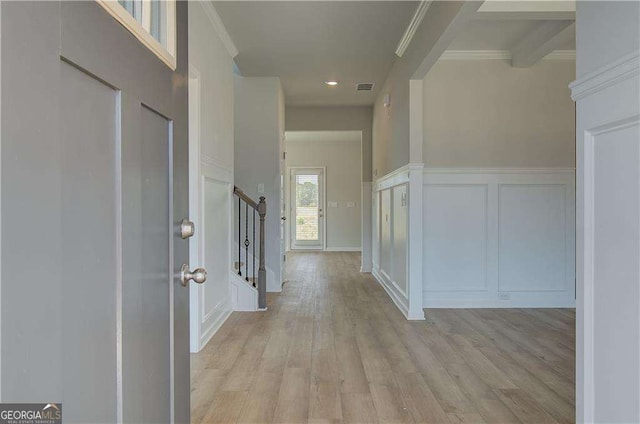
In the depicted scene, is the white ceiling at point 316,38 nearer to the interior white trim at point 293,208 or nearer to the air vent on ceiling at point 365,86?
the air vent on ceiling at point 365,86

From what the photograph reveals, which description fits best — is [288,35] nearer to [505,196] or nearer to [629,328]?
[505,196]

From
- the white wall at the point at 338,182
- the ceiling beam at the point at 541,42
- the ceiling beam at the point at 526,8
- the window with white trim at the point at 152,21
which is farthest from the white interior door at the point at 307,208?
the window with white trim at the point at 152,21

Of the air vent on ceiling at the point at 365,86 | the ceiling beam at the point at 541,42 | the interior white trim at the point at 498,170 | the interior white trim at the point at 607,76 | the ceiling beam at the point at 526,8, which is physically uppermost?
the air vent on ceiling at the point at 365,86

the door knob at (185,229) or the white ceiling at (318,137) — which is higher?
the white ceiling at (318,137)

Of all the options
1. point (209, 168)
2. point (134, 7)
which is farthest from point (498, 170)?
point (134, 7)

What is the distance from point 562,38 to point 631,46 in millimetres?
2894

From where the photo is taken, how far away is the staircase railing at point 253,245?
12.5 feet

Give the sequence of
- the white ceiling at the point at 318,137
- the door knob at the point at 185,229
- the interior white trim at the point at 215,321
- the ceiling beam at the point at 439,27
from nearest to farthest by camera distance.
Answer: the door knob at the point at 185,229 < the ceiling beam at the point at 439,27 < the interior white trim at the point at 215,321 < the white ceiling at the point at 318,137

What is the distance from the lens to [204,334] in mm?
2834

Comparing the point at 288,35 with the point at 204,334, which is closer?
the point at 204,334

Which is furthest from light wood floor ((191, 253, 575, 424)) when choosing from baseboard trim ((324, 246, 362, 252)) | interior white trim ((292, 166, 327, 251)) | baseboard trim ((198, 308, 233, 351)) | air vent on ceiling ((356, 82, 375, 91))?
interior white trim ((292, 166, 327, 251))

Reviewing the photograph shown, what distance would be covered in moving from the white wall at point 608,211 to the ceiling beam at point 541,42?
254 cm

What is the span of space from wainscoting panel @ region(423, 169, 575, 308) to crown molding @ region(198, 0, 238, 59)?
2.23 meters

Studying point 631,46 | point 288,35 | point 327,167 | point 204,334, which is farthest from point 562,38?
point 327,167
